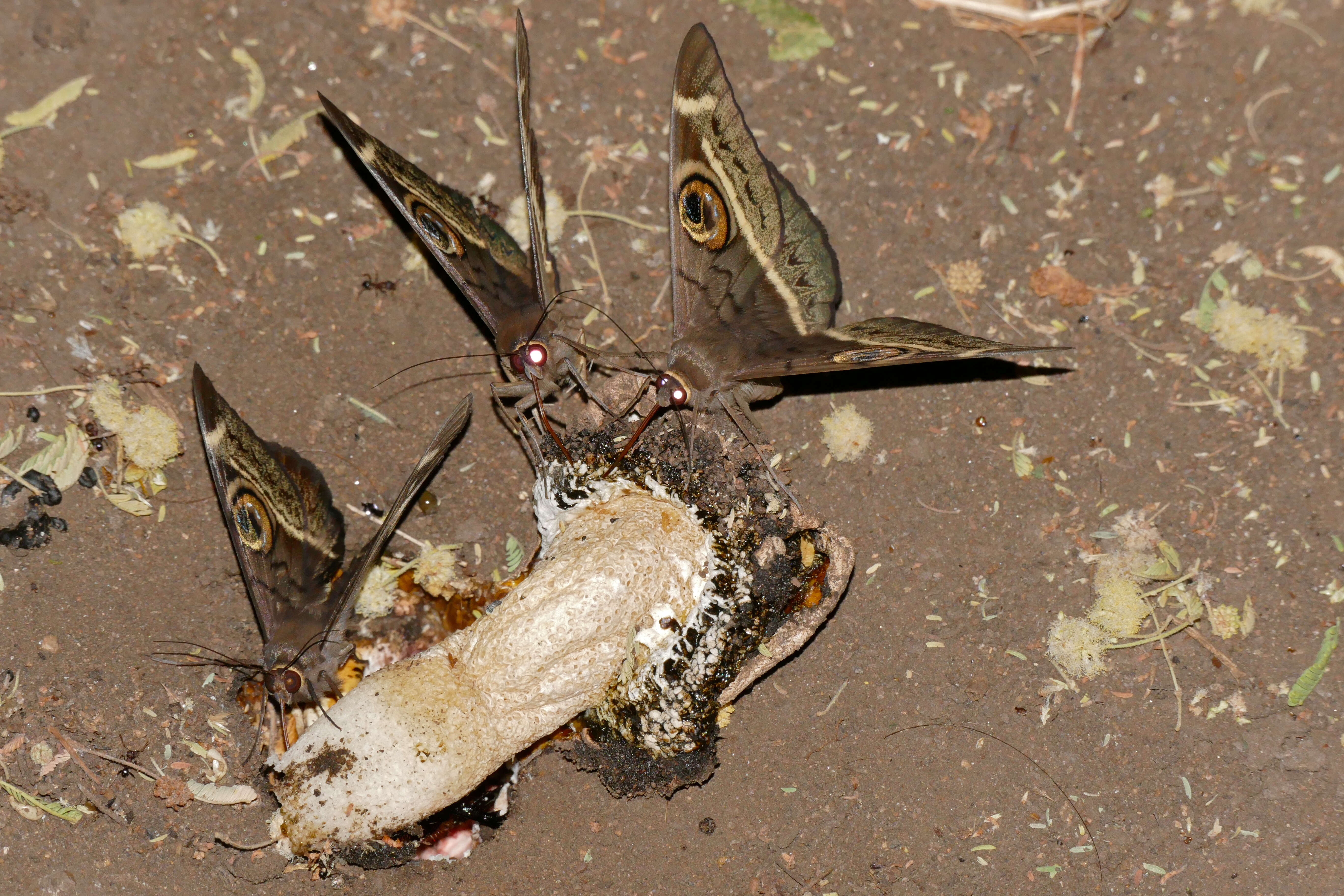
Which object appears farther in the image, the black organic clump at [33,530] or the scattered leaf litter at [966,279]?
the scattered leaf litter at [966,279]

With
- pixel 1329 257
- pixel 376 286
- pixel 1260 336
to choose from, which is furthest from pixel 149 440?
pixel 1329 257

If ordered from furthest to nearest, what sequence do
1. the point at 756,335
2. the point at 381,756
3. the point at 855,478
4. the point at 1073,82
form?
the point at 1073,82
the point at 855,478
the point at 756,335
the point at 381,756

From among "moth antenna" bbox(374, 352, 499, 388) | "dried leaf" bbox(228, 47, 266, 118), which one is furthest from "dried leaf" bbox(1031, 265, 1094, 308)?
"dried leaf" bbox(228, 47, 266, 118)

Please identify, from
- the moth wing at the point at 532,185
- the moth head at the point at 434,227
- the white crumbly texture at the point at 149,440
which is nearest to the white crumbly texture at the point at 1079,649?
the moth wing at the point at 532,185

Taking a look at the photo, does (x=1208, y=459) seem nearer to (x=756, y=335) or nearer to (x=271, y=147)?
(x=756, y=335)

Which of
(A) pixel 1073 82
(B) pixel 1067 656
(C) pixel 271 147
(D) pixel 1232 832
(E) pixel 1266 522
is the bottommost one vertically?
(D) pixel 1232 832

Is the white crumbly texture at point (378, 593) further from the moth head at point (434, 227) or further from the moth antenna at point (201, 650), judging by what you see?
the moth head at point (434, 227)

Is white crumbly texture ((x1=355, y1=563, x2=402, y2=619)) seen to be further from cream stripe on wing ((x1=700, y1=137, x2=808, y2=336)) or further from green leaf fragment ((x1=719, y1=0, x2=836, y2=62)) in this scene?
green leaf fragment ((x1=719, y1=0, x2=836, y2=62))

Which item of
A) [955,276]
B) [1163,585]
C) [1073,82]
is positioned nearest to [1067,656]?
[1163,585]
